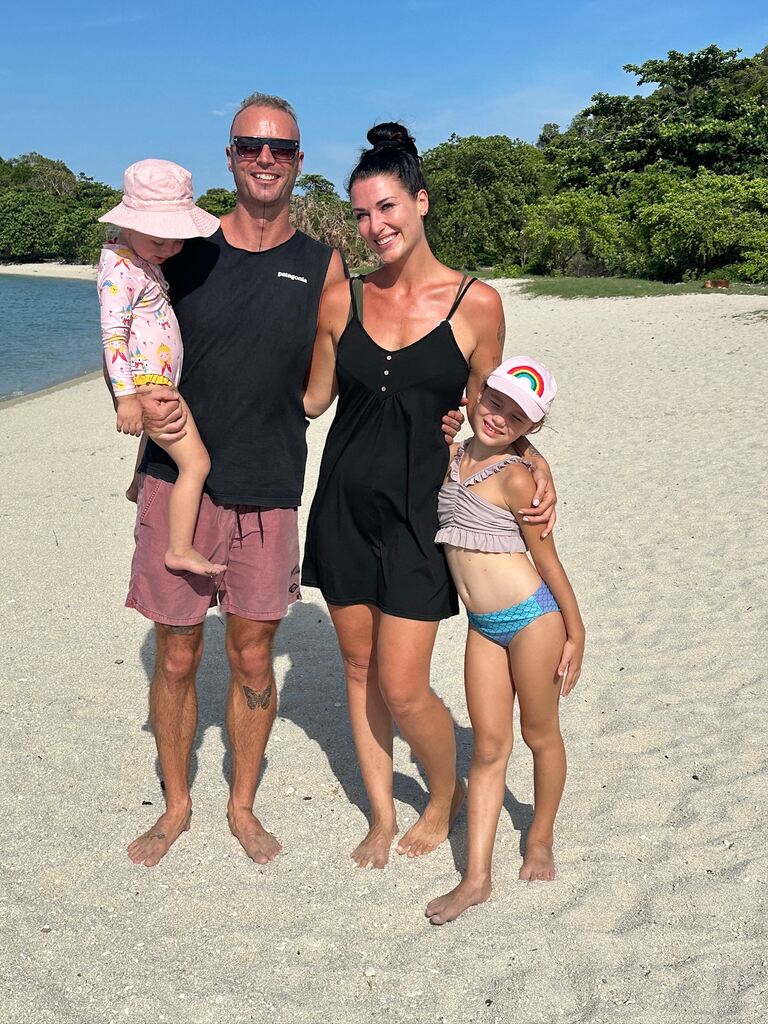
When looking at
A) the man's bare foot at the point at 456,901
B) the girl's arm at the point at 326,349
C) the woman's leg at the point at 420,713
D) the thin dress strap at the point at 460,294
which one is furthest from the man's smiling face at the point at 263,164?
the man's bare foot at the point at 456,901

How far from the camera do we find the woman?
9.68ft

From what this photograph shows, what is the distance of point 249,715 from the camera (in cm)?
344

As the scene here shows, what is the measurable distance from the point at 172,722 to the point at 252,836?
54cm

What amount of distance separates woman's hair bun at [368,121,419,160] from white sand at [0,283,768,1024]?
2495 mm

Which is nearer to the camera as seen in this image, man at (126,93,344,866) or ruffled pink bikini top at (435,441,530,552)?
ruffled pink bikini top at (435,441,530,552)

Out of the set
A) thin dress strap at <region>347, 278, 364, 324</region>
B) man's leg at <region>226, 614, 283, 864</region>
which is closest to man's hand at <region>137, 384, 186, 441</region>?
thin dress strap at <region>347, 278, 364, 324</region>

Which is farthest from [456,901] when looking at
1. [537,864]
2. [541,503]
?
[541,503]

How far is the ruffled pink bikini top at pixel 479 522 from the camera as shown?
292 cm

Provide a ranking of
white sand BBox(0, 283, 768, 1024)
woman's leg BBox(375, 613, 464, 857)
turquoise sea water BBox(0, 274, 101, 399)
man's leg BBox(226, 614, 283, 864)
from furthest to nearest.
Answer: turquoise sea water BBox(0, 274, 101, 399) → man's leg BBox(226, 614, 283, 864) → woman's leg BBox(375, 613, 464, 857) → white sand BBox(0, 283, 768, 1024)

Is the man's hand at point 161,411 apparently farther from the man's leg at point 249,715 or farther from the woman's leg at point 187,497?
the man's leg at point 249,715

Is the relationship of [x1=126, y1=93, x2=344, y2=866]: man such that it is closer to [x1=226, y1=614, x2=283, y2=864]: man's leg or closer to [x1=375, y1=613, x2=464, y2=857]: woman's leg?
[x1=226, y1=614, x2=283, y2=864]: man's leg

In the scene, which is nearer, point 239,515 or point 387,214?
point 387,214

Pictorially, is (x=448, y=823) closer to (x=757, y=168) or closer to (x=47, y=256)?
(x=757, y=168)

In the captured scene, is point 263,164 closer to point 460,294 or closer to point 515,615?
point 460,294
